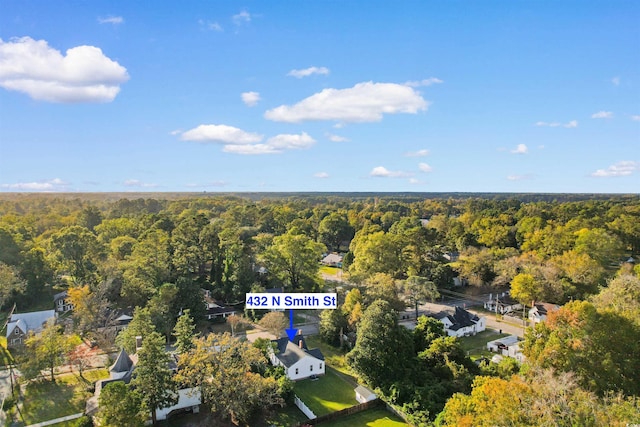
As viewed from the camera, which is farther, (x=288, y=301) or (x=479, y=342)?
(x=288, y=301)

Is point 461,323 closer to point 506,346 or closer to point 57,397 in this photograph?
point 506,346

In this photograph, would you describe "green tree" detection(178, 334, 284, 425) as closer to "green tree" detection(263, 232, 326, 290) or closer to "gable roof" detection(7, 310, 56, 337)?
"gable roof" detection(7, 310, 56, 337)

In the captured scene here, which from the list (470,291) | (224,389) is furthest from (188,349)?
(470,291)

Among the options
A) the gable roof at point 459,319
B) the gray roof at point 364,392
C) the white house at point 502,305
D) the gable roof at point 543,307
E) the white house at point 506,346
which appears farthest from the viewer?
the white house at point 502,305

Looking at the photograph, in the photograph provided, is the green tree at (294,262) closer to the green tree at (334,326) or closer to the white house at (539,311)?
the green tree at (334,326)

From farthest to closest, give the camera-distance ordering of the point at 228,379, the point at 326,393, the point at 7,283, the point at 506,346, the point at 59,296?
1. the point at 59,296
2. the point at 7,283
3. the point at 506,346
4. the point at 326,393
5. the point at 228,379

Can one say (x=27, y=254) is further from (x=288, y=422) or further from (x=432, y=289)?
(x=432, y=289)

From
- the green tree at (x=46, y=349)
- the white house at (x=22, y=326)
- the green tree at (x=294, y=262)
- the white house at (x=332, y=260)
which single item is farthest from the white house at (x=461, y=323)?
the white house at (x=22, y=326)

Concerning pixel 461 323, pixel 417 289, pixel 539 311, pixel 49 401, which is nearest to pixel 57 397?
pixel 49 401
